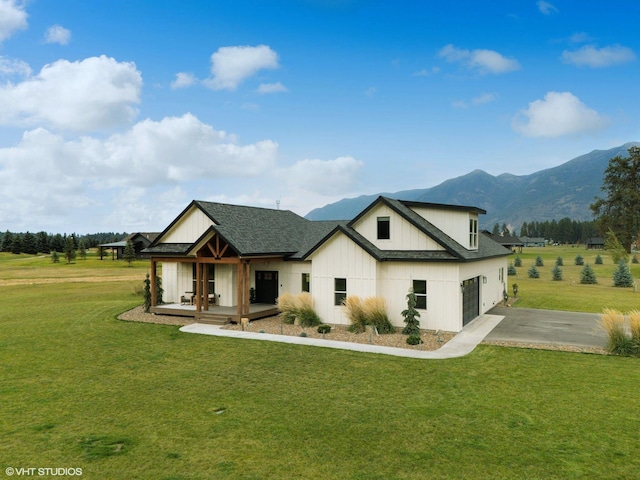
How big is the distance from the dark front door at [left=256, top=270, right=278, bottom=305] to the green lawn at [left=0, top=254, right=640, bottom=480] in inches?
327

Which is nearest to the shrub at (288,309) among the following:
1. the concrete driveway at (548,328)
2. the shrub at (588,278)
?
the concrete driveway at (548,328)

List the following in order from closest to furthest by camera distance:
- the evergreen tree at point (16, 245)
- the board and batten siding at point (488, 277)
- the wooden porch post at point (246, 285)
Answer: the board and batten siding at point (488, 277), the wooden porch post at point (246, 285), the evergreen tree at point (16, 245)

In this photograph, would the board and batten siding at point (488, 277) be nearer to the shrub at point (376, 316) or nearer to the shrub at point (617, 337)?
the shrub at point (376, 316)

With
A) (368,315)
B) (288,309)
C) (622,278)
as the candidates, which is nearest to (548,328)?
(368,315)

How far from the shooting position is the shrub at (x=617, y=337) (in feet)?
46.6

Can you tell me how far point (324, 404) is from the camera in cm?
995

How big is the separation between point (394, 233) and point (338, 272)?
11.1 ft

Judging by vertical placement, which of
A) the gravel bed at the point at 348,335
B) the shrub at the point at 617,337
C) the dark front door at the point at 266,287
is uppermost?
the dark front door at the point at 266,287

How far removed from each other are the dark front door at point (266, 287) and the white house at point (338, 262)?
61 mm

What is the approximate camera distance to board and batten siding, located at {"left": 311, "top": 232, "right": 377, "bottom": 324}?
19234 mm

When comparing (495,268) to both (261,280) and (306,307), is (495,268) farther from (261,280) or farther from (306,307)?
(261,280)

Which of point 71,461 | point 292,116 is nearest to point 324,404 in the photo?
point 71,461

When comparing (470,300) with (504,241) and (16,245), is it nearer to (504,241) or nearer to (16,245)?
(504,241)

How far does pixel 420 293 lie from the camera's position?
19016mm
